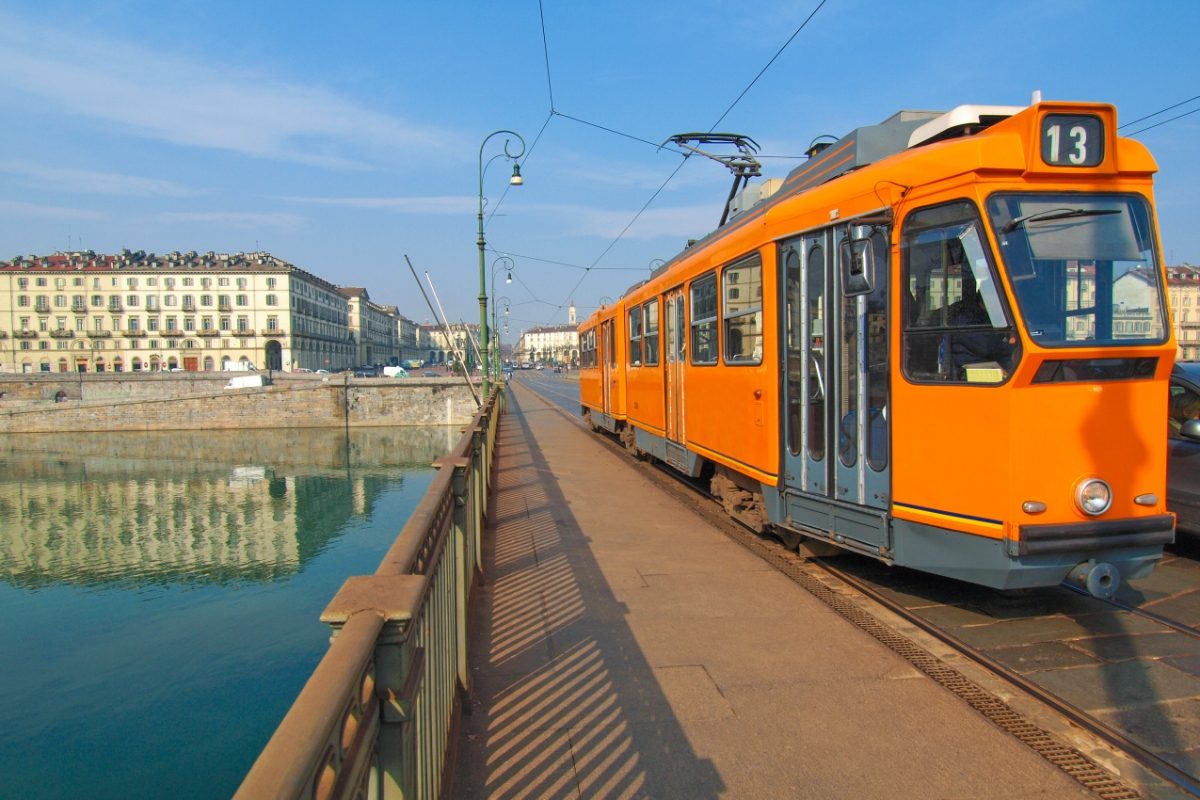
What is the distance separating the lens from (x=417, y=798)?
234 cm

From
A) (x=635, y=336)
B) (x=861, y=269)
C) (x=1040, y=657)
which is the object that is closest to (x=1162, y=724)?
(x=1040, y=657)

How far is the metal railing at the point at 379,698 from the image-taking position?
4.24 feet

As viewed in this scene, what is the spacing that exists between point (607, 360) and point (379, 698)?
14888 millimetres

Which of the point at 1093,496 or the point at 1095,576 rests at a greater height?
the point at 1093,496

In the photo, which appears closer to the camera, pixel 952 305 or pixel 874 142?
pixel 952 305

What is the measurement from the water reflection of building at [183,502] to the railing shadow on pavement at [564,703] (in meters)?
19.0

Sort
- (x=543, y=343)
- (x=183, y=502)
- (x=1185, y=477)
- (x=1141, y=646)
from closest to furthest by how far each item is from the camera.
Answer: (x=1141, y=646)
(x=1185, y=477)
(x=183, y=502)
(x=543, y=343)

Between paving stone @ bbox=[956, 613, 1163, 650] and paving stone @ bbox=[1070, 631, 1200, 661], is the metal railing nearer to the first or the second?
paving stone @ bbox=[956, 613, 1163, 650]

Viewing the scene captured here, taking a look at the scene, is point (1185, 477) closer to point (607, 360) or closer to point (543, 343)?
point (607, 360)

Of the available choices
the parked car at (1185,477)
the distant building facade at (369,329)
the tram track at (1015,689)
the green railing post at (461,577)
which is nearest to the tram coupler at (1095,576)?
the tram track at (1015,689)

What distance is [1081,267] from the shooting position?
466 centimetres

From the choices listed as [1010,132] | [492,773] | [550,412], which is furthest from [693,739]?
[550,412]

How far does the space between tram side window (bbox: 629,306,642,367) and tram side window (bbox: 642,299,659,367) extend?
359mm

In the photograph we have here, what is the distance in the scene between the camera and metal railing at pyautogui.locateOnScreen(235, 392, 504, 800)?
129 cm
